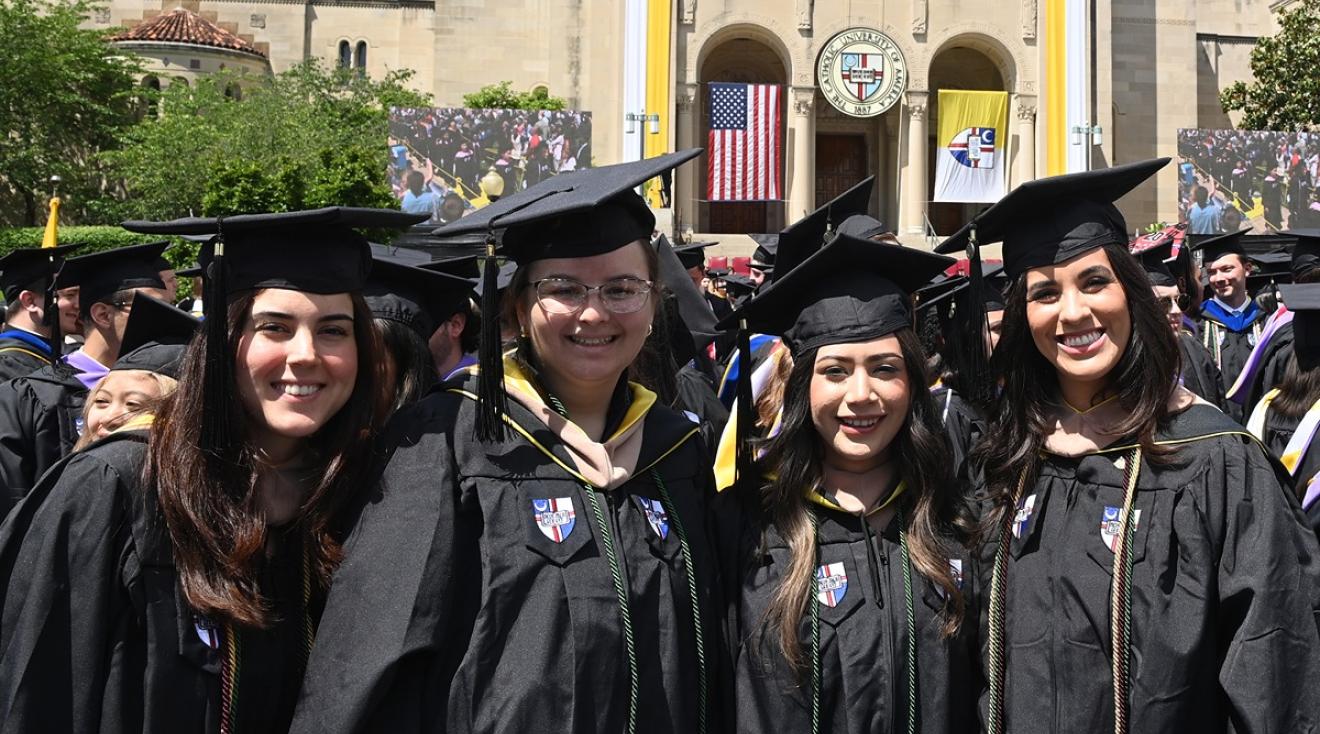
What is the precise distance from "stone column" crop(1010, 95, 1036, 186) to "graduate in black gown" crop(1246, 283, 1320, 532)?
2988 cm

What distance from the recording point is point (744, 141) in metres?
31.2

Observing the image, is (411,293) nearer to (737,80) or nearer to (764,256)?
(764,256)

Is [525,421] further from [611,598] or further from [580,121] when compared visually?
[580,121]

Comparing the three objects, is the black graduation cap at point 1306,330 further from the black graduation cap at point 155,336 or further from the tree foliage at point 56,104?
the tree foliage at point 56,104

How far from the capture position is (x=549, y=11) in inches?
1483

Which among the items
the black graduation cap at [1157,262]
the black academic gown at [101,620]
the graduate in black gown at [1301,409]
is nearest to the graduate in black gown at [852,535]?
the black academic gown at [101,620]

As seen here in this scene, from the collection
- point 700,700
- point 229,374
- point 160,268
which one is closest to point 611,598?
point 700,700

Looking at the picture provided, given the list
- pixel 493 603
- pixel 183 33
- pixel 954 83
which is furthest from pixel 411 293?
pixel 183 33

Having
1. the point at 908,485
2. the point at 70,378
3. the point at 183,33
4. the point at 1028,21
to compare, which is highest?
the point at 183,33

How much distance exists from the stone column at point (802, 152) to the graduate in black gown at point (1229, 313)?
23.0m

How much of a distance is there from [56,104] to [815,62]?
2453cm

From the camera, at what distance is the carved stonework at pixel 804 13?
3300 centimetres

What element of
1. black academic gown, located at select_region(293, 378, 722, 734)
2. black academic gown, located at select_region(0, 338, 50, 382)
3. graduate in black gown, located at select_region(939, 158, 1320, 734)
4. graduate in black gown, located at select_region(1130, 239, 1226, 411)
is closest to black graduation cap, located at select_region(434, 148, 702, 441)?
black academic gown, located at select_region(293, 378, 722, 734)

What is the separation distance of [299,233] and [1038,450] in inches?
86.4
